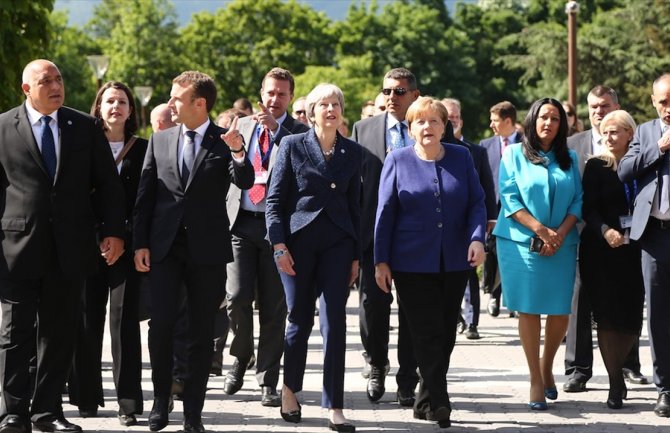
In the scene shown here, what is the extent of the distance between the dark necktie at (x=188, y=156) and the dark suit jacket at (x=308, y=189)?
596mm

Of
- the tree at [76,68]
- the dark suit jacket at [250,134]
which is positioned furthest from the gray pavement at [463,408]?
the tree at [76,68]

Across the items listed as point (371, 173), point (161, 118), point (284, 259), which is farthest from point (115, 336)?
point (161, 118)

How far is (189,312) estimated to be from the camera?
8.26m

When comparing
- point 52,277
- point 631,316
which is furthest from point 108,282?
point 631,316

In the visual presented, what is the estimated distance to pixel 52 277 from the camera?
26.5ft

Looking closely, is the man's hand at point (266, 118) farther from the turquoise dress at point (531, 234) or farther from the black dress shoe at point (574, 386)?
the black dress shoe at point (574, 386)

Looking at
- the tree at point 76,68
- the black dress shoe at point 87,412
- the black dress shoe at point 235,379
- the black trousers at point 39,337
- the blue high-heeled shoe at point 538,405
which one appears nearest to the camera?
the black trousers at point 39,337

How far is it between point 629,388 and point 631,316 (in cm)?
84

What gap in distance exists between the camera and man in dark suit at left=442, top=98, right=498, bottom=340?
11.2m

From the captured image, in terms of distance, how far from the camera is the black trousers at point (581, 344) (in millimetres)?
10070

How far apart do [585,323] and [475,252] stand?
2.45m

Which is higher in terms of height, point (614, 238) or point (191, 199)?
point (191, 199)

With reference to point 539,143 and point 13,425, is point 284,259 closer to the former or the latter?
point 13,425

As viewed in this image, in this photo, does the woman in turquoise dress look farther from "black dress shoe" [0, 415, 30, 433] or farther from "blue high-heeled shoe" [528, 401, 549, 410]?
"black dress shoe" [0, 415, 30, 433]
